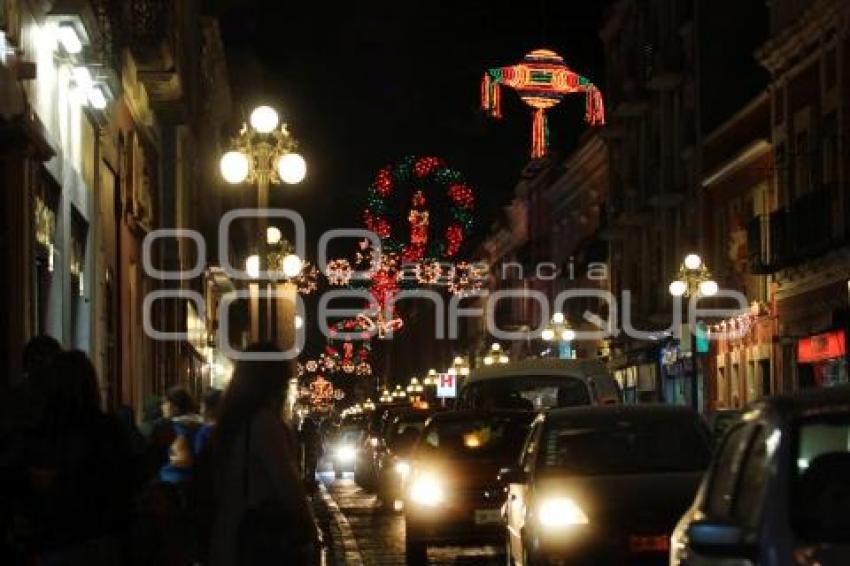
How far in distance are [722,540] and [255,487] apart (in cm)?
227

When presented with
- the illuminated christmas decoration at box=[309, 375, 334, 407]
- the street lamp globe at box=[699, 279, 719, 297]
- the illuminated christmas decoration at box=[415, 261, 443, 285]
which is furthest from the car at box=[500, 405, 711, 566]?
the illuminated christmas decoration at box=[309, 375, 334, 407]

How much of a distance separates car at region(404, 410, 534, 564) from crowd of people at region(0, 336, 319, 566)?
11492 millimetres

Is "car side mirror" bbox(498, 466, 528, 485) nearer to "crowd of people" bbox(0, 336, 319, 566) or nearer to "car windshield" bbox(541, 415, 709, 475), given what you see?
"car windshield" bbox(541, 415, 709, 475)

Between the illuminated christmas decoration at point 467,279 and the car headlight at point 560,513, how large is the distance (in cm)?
8361

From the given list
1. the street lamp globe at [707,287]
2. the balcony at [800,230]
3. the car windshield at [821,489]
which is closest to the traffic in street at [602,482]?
the car windshield at [821,489]

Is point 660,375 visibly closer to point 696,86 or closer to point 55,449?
point 696,86

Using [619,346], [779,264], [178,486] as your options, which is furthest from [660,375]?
[178,486]

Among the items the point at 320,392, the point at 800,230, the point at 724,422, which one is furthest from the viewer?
the point at 320,392

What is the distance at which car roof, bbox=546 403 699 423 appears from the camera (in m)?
15.6

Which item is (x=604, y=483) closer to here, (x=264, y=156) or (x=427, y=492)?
(x=427, y=492)

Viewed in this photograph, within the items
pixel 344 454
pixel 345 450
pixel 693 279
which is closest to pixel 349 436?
pixel 345 450

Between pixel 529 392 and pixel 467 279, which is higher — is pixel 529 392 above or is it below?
below

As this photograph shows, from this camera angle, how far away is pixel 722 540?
287 inches

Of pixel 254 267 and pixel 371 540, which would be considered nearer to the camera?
pixel 371 540
